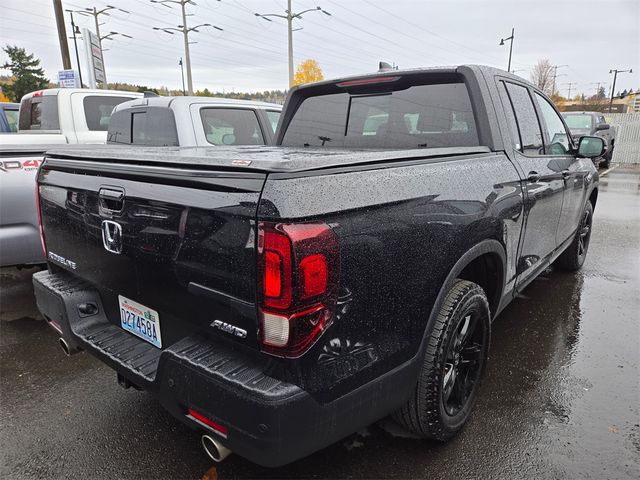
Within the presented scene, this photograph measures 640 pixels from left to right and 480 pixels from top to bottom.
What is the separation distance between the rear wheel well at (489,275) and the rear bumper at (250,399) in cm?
98

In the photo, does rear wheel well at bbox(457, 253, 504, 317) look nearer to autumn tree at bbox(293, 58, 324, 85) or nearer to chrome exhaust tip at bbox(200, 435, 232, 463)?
chrome exhaust tip at bbox(200, 435, 232, 463)

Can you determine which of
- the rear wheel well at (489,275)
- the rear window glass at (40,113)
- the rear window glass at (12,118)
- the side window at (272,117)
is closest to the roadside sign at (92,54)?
the rear window glass at (12,118)

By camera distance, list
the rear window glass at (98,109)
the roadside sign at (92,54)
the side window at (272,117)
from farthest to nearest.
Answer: the roadside sign at (92,54) < the rear window glass at (98,109) < the side window at (272,117)

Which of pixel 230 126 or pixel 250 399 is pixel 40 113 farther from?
pixel 250 399

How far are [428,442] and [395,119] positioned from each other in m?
2.02

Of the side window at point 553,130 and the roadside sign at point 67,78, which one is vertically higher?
the roadside sign at point 67,78

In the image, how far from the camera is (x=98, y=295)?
2346mm

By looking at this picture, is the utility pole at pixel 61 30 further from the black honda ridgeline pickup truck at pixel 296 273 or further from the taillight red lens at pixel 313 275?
the taillight red lens at pixel 313 275

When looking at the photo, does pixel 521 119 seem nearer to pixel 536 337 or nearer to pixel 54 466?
pixel 536 337

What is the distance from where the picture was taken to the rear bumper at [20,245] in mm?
3811

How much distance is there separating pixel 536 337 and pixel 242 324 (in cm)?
296

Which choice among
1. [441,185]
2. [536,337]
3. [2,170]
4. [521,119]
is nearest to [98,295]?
[441,185]

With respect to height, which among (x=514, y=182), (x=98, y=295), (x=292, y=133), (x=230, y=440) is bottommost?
(x=230, y=440)

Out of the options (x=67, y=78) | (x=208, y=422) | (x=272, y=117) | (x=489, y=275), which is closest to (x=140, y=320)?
(x=208, y=422)
